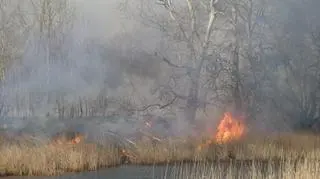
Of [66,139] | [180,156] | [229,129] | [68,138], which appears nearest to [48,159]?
[66,139]

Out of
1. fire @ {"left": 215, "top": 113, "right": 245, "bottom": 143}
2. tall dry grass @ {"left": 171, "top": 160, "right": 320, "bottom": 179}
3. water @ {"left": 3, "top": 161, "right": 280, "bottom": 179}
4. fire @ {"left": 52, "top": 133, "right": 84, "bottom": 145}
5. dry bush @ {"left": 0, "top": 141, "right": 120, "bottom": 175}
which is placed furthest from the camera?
fire @ {"left": 215, "top": 113, "right": 245, "bottom": 143}

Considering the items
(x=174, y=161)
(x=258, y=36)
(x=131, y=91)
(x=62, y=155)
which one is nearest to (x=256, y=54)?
(x=258, y=36)

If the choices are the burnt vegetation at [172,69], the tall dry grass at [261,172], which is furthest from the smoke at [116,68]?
the tall dry grass at [261,172]

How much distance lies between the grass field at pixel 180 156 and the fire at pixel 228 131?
59 cm

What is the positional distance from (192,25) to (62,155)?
1193cm

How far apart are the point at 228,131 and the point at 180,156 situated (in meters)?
4.99

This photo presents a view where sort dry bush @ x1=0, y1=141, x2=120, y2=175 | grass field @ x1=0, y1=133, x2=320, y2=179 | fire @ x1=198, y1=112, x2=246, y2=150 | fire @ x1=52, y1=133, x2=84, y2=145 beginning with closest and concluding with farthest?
grass field @ x1=0, y1=133, x2=320, y2=179 → dry bush @ x1=0, y1=141, x2=120, y2=175 → fire @ x1=52, y1=133, x2=84, y2=145 → fire @ x1=198, y1=112, x2=246, y2=150

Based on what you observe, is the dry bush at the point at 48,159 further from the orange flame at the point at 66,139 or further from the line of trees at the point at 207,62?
the line of trees at the point at 207,62

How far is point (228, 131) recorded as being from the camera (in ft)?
75.5

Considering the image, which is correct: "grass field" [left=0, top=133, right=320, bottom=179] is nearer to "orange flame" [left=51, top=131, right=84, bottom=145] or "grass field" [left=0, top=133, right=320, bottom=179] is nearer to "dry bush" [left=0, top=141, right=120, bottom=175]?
"dry bush" [left=0, top=141, right=120, bottom=175]

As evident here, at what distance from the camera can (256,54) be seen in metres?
25.6

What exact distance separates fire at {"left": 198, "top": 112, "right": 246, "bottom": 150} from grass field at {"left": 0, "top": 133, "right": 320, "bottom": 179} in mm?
591

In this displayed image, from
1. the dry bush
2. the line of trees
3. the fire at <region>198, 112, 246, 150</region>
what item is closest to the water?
the dry bush

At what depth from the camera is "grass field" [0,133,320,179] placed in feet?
51.8
